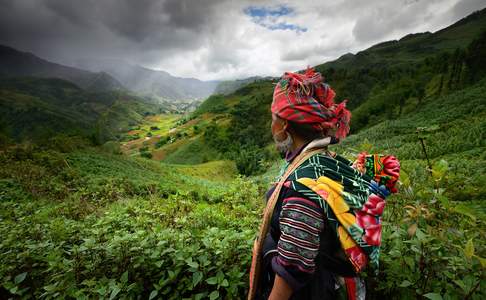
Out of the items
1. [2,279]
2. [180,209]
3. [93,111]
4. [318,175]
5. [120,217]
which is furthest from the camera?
[93,111]

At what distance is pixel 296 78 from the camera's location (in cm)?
171

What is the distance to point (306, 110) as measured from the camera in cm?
159

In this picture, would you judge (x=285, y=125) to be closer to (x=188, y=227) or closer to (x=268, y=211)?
(x=268, y=211)

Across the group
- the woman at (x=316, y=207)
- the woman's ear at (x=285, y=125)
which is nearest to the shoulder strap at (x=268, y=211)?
the woman at (x=316, y=207)

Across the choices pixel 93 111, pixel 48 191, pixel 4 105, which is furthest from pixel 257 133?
pixel 93 111

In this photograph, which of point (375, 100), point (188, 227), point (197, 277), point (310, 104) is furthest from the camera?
point (375, 100)

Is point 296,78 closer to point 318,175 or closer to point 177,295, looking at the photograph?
point 318,175

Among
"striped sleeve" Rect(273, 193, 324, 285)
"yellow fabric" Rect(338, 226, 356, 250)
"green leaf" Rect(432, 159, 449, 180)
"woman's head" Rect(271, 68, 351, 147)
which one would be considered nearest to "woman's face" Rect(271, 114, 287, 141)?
"woman's head" Rect(271, 68, 351, 147)

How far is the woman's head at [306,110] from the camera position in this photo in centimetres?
160

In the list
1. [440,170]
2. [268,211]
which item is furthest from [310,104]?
[440,170]

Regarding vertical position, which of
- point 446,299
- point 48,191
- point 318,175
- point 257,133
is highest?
point 318,175

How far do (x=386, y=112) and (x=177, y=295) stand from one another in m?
58.9

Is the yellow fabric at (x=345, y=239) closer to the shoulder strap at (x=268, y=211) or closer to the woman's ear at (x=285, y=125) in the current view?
the shoulder strap at (x=268, y=211)

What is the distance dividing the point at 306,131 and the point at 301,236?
732 mm
